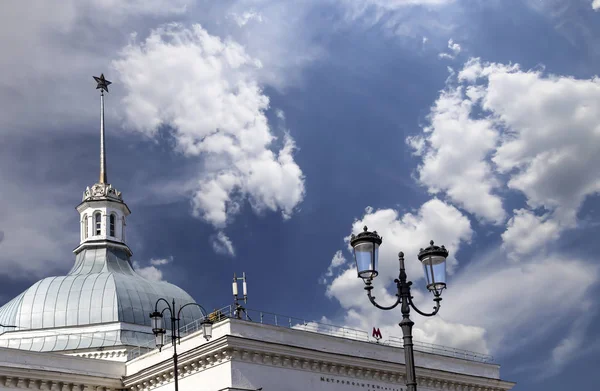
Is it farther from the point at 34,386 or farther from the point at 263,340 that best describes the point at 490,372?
the point at 34,386

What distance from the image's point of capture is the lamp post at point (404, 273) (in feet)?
64.0

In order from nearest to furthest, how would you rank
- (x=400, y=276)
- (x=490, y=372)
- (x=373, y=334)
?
(x=400, y=276) → (x=373, y=334) → (x=490, y=372)

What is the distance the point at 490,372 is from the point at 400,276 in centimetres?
3159

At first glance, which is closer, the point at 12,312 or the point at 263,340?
the point at 263,340

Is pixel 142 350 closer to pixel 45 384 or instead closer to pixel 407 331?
pixel 45 384

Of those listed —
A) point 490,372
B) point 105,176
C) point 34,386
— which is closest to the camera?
point 34,386

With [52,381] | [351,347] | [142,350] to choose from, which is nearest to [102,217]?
[142,350]

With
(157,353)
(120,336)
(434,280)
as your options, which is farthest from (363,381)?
(434,280)

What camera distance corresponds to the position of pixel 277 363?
38312mm

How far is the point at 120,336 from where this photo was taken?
4659cm

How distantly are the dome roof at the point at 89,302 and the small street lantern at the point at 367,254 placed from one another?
30.6m

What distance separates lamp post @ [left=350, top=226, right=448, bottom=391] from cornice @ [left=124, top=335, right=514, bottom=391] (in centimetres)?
Answer: 1770

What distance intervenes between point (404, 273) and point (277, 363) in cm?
1937

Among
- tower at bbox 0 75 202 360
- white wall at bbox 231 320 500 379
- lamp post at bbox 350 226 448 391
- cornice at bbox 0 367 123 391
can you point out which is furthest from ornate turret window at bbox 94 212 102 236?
lamp post at bbox 350 226 448 391
